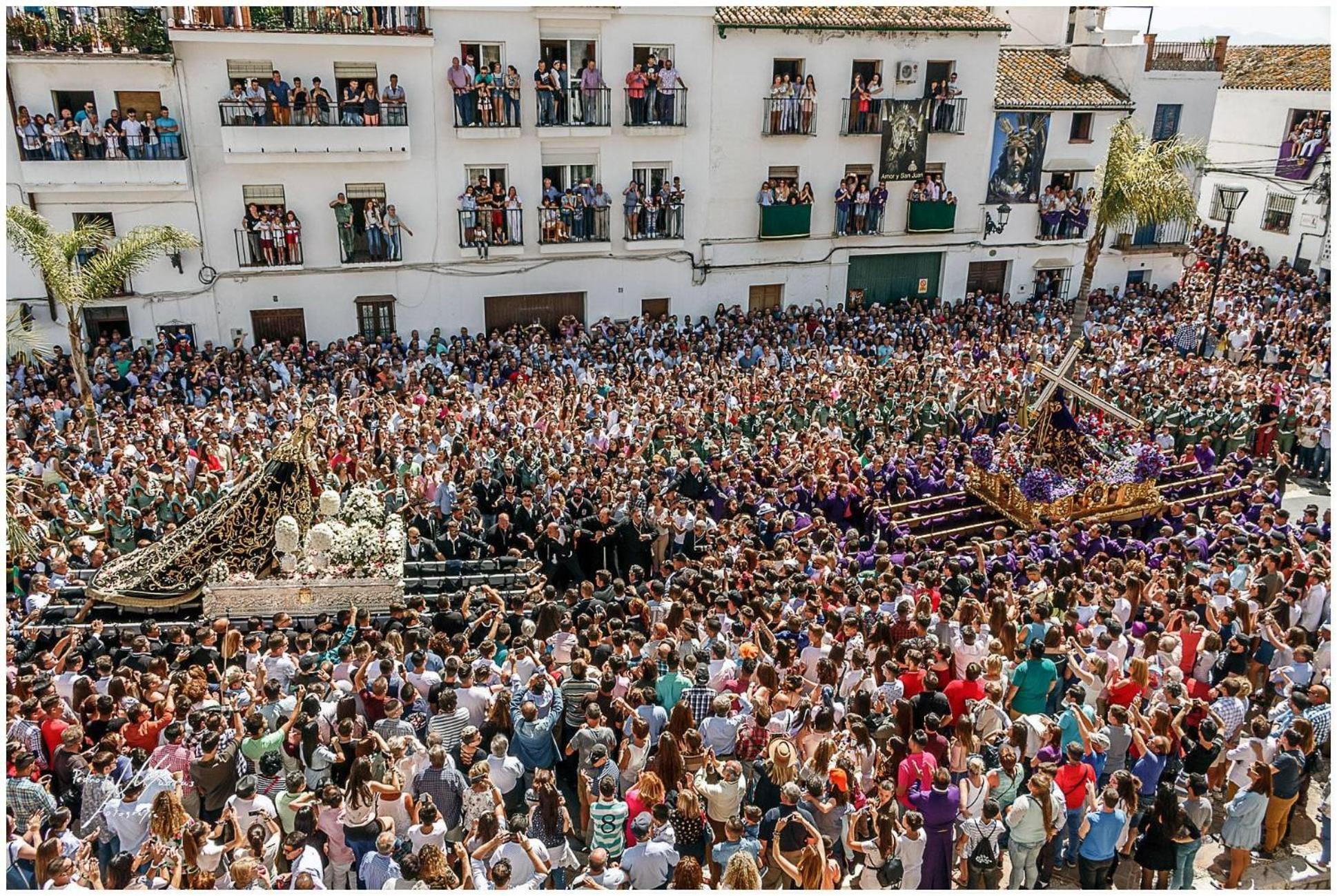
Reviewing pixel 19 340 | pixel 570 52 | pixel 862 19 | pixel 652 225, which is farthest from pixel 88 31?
pixel 862 19

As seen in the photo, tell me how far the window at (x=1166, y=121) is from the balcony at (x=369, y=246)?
19.6m

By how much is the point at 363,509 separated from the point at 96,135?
1133 cm

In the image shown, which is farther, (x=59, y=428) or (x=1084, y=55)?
(x=1084, y=55)

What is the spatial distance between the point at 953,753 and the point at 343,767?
4620 millimetres

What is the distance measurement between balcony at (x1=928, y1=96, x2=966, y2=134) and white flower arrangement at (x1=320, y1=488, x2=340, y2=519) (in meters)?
17.8

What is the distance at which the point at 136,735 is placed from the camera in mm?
7723

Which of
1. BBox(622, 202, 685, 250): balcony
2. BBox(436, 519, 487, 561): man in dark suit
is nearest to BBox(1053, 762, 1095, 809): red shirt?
BBox(436, 519, 487, 561): man in dark suit

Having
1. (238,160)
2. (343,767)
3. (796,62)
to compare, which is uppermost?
(796,62)

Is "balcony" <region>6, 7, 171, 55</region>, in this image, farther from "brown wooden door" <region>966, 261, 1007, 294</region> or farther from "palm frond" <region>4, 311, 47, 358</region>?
"brown wooden door" <region>966, 261, 1007, 294</region>

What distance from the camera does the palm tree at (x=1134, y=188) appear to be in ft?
75.2

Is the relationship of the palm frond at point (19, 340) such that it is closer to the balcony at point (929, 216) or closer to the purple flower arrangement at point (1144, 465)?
the purple flower arrangement at point (1144, 465)

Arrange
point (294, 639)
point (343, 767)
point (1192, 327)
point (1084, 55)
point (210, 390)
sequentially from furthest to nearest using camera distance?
1. point (1084, 55)
2. point (1192, 327)
3. point (210, 390)
4. point (294, 639)
5. point (343, 767)

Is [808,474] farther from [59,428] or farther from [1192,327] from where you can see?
[1192,327]

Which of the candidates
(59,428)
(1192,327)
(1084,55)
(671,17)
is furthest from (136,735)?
(1084,55)
